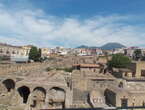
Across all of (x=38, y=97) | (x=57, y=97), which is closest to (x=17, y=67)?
(x=38, y=97)

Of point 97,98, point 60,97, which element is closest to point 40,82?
point 60,97

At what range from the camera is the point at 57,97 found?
17891 millimetres

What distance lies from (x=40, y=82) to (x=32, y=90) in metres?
1.18

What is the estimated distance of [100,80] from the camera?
2075 cm

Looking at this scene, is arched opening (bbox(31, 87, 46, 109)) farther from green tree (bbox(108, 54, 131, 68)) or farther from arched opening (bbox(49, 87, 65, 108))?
green tree (bbox(108, 54, 131, 68))

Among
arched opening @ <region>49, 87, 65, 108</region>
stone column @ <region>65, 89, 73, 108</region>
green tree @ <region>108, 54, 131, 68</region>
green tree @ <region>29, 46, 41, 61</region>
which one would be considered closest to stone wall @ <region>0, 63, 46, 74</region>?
green tree @ <region>29, 46, 41, 61</region>

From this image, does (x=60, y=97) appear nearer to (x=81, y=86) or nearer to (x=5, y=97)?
(x=81, y=86)

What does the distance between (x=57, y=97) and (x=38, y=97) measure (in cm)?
197

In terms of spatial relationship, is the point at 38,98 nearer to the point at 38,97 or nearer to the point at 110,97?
the point at 38,97

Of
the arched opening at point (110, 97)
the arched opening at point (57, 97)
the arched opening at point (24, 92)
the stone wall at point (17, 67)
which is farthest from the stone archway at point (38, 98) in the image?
the stone wall at point (17, 67)

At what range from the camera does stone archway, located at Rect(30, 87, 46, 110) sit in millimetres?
17845

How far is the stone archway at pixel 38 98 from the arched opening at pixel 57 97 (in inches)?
34.2

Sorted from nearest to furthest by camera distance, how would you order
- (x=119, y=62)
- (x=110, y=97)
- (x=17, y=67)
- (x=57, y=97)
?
(x=57, y=97) → (x=110, y=97) → (x=17, y=67) → (x=119, y=62)

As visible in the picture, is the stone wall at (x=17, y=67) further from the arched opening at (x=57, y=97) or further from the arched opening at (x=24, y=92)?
the arched opening at (x=57, y=97)
